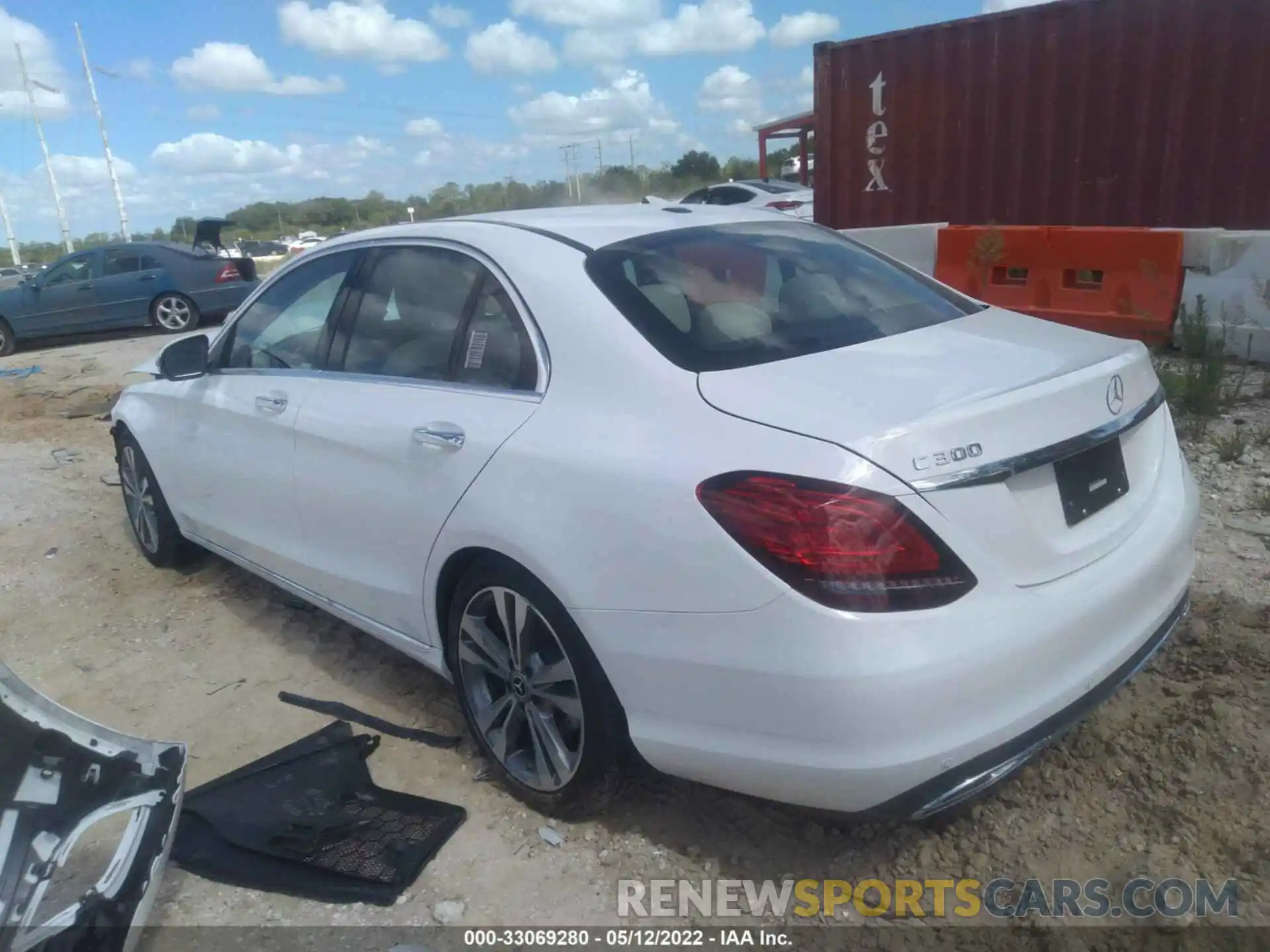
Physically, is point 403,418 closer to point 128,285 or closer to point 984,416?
point 984,416

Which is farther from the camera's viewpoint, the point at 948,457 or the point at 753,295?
the point at 753,295

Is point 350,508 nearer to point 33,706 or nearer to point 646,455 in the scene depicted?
point 33,706

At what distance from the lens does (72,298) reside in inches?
586

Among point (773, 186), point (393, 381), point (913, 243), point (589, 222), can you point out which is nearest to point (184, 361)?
point (393, 381)

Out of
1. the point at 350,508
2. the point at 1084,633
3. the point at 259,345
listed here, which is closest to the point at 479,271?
the point at 350,508

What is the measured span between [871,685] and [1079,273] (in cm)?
634

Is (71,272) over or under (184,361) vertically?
under

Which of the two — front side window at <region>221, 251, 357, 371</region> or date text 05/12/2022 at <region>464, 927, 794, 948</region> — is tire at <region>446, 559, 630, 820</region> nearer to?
date text 05/12/2022 at <region>464, 927, 794, 948</region>

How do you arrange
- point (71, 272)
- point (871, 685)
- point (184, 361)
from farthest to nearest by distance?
point (71, 272) < point (184, 361) < point (871, 685)

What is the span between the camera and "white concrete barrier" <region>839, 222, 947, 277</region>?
8.45m

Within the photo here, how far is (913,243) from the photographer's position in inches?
339

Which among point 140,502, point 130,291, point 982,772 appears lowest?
point 140,502

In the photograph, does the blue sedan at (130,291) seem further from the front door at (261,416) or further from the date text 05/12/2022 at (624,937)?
the date text 05/12/2022 at (624,937)

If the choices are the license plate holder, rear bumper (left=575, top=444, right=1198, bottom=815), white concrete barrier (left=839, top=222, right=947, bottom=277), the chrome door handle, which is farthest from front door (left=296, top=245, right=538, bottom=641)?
white concrete barrier (left=839, top=222, right=947, bottom=277)
